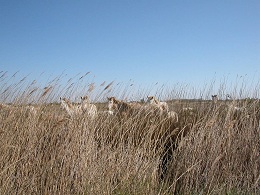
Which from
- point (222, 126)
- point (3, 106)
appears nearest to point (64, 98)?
point (3, 106)

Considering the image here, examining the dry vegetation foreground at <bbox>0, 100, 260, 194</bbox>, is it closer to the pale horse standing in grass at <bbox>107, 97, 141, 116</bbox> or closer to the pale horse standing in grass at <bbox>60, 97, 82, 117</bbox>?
the pale horse standing in grass at <bbox>60, 97, 82, 117</bbox>

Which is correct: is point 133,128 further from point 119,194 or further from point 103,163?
point 119,194

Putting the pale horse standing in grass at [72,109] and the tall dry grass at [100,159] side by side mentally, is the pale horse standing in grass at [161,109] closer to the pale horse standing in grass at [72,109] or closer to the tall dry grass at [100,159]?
the tall dry grass at [100,159]

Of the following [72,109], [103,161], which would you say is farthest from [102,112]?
[103,161]

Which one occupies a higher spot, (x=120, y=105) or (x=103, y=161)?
(x=120, y=105)

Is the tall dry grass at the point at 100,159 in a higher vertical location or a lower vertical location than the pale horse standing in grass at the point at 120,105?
lower

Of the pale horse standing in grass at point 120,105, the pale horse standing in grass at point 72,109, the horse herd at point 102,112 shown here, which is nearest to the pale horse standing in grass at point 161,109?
the horse herd at point 102,112

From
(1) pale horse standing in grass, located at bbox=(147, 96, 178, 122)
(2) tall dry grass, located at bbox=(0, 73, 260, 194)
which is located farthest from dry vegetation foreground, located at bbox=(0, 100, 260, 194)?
(1) pale horse standing in grass, located at bbox=(147, 96, 178, 122)

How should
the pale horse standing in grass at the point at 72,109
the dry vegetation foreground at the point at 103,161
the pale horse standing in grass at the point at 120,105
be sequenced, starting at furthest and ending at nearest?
1. the pale horse standing in grass at the point at 120,105
2. the pale horse standing in grass at the point at 72,109
3. the dry vegetation foreground at the point at 103,161

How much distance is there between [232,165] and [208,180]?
58cm

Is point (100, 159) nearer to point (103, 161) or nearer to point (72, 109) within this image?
point (103, 161)

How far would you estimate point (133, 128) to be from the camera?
422cm

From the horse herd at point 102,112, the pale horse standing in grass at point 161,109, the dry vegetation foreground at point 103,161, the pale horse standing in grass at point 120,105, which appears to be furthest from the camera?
the pale horse standing in grass at point 120,105

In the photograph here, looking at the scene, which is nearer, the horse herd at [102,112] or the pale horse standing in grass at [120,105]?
the horse herd at [102,112]
